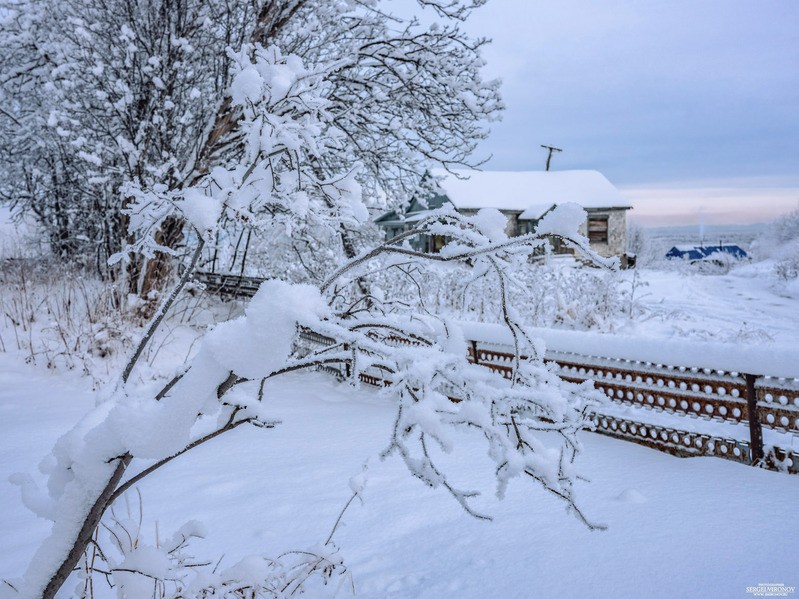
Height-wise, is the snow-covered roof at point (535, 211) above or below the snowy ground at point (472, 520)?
above

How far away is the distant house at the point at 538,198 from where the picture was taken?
28.2m

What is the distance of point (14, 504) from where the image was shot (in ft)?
8.34

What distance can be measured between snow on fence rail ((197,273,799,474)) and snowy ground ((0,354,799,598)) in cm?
17

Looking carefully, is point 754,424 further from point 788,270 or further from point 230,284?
point 788,270

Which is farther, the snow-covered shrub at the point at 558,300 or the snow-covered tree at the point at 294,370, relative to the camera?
the snow-covered shrub at the point at 558,300

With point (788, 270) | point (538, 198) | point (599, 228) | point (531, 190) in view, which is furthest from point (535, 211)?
point (788, 270)

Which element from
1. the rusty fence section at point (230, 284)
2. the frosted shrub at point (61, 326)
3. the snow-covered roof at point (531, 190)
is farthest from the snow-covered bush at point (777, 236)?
the frosted shrub at point (61, 326)

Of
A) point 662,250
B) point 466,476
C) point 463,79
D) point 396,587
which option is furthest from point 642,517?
point 662,250

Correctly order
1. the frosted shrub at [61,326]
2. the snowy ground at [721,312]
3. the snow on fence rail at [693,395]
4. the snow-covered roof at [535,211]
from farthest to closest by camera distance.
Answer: the snow-covered roof at [535,211] < the snowy ground at [721,312] < the frosted shrub at [61,326] < the snow on fence rail at [693,395]

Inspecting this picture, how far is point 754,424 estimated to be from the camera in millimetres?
3260

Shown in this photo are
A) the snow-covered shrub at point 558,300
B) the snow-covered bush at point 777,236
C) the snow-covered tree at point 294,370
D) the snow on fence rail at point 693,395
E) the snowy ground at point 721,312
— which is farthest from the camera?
the snow-covered bush at point 777,236

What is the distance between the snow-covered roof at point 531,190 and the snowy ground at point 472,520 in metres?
24.4

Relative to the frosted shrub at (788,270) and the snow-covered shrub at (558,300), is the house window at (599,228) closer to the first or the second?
the frosted shrub at (788,270)

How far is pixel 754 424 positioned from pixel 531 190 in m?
28.6
